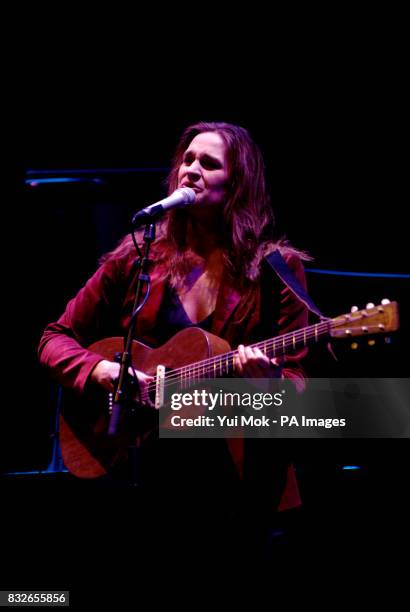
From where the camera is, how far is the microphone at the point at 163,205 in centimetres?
213

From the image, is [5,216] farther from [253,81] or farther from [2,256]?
[253,81]

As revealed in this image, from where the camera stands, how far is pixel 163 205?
2.19 m

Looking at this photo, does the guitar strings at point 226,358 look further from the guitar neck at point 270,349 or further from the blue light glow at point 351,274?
the blue light glow at point 351,274

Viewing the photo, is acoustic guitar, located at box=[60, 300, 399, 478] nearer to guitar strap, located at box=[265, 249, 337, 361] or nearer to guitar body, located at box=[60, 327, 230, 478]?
guitar body, located at box=[60, 327, 230, 478]

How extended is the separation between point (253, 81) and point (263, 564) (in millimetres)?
2931

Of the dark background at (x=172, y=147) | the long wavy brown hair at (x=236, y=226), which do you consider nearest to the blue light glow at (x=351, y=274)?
the dark background at (x=172, y=147)

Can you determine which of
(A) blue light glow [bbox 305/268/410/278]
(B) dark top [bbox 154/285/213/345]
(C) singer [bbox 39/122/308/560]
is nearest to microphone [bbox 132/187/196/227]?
(C) singer [bbox 39/122/308/560]

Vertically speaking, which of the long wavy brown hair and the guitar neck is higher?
the long wavy brown hair

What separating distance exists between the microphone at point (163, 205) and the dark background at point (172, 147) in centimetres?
95

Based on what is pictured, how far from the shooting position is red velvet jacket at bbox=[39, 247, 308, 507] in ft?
7.49

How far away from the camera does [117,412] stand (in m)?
1.93

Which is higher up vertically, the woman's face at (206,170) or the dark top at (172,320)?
the woman's face at (206,170)

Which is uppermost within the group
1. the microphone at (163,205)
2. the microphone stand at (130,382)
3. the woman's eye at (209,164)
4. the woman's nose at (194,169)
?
the woman's eye at (209,164)

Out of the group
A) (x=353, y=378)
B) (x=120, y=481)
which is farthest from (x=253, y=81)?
(x=120, y=481)
